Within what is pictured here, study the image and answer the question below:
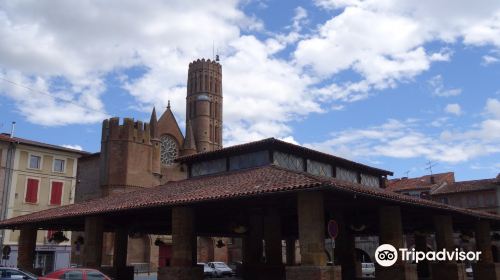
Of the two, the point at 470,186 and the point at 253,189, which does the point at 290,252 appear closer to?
the point at 470,186

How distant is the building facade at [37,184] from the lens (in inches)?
1550

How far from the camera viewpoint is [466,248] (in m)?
47.2

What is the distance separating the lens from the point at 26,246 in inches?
971

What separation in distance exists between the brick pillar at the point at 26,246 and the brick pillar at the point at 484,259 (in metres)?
22.7

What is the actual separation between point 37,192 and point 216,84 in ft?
155

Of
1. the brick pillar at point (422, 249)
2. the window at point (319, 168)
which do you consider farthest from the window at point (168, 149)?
the window at point (319, 168)

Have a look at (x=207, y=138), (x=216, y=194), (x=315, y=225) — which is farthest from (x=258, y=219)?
(x=207, y=138)

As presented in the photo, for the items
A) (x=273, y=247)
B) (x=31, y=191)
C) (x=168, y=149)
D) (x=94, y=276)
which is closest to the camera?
(x=94, y=276)

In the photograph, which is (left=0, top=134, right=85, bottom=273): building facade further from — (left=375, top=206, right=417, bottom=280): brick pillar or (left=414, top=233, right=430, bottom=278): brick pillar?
(left=375, top=206, right=417, bottom=280): brick pillar

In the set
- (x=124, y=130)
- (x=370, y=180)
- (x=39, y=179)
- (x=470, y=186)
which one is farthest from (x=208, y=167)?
(x=470, y=186)

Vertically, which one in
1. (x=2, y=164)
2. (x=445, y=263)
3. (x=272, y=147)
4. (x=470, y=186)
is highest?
(x=2, y=164)

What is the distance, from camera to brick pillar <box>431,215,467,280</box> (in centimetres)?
2119

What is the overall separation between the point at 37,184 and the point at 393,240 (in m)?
33.6

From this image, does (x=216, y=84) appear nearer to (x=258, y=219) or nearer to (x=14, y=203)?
(x=14, y=203)
